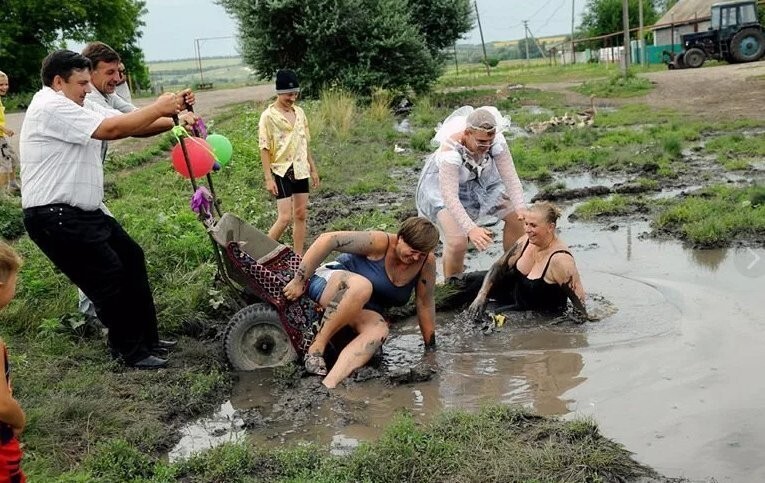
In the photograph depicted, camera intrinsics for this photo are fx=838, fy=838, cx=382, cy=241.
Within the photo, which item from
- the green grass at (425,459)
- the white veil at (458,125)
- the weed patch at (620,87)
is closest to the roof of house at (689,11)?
the weed patch at (620,87)

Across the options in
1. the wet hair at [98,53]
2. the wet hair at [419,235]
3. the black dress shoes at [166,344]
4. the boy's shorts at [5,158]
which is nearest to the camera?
the wet hair at [419,235]

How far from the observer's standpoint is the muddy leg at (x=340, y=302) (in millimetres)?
5602

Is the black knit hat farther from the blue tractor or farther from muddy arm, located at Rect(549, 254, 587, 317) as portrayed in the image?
the blue tractor

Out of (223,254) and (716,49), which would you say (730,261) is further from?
(716,49)

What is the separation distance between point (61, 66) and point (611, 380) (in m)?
3.96

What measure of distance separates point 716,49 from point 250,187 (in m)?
28.8

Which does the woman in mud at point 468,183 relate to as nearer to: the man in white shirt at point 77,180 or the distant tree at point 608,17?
the man in white shirt at point 77,180

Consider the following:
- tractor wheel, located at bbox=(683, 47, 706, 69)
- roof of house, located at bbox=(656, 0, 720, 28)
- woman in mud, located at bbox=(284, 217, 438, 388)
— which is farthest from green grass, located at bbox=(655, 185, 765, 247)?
roof of house, located at bbox=(656, 0, 720, 28)

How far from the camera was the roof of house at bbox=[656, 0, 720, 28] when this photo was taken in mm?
56216

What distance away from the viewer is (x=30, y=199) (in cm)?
520

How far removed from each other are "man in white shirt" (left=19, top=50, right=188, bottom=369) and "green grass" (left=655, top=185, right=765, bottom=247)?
548cm

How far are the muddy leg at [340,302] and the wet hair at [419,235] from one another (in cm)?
43

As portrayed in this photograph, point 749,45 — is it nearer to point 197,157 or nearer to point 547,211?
point 547,211

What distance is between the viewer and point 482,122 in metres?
6.81
